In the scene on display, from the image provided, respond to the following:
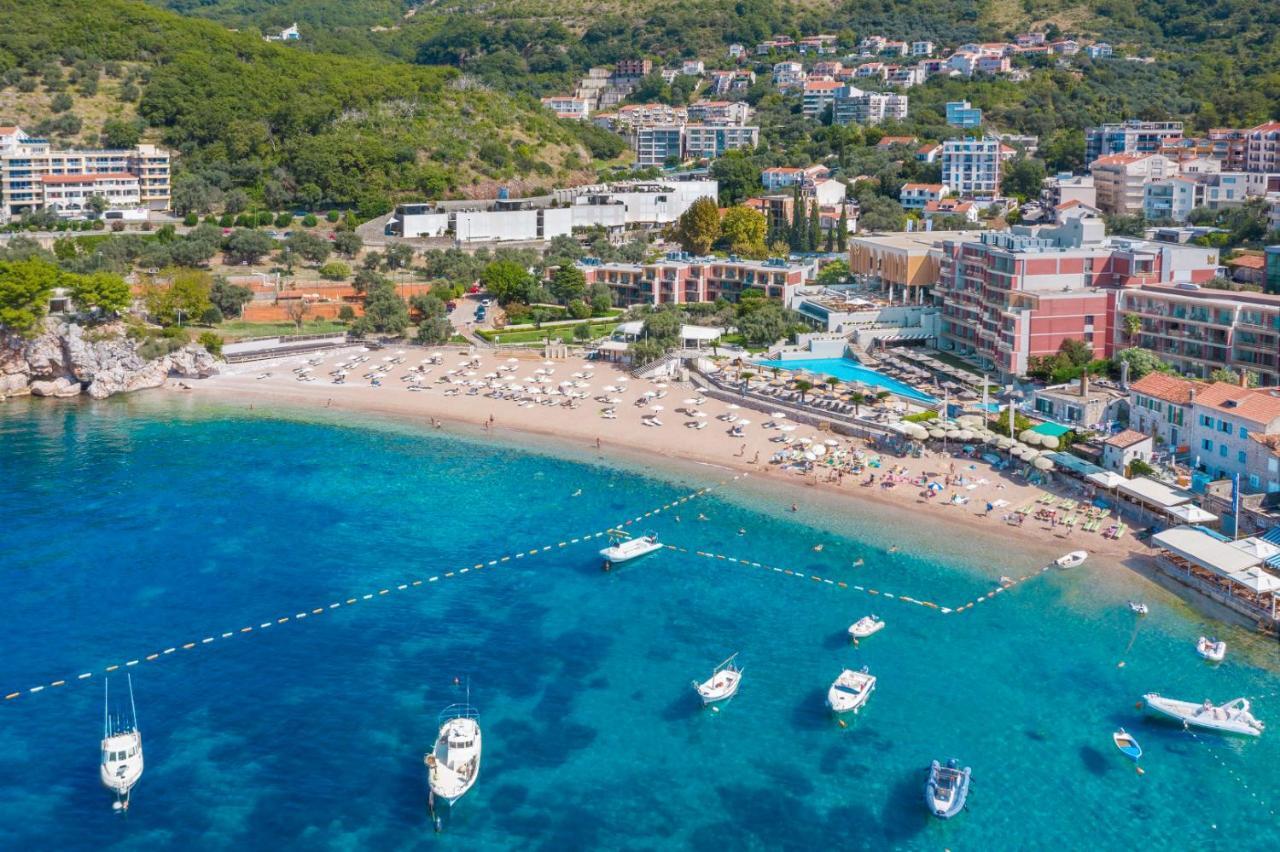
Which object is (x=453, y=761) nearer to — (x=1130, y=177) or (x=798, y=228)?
(x=798, y=228)

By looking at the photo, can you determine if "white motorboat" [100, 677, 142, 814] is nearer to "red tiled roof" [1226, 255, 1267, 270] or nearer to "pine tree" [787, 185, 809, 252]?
"red tiled roof" [1226, 255, 1267, 270]

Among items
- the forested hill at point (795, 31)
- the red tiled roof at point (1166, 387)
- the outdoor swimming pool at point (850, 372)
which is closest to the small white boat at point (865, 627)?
the red tiled roof at point (1166, 387)

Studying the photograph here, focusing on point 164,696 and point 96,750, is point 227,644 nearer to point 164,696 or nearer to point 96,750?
point 164,696

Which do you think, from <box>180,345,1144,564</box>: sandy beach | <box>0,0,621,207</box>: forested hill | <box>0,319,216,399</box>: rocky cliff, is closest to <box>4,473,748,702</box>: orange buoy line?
<box>180,345,1144,564</box>: sandy beach

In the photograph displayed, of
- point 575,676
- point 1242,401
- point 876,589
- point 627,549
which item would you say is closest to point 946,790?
point 575,676

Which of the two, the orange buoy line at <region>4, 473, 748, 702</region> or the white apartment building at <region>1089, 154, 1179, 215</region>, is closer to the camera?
the orange buoy line at <region>4, 473, 748, 702</region>

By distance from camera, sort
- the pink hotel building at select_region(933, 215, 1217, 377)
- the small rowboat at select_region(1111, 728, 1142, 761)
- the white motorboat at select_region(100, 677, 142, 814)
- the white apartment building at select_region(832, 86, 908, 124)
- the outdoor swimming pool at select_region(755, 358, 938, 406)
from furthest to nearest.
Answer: the white apartment building at select_region(832, 86, 908, 124)
the outdoor swimming pool at select_region(755, 358, 938, 406)
the pink hotel building at select_region(933, 215, 1217, 377)
the small rowboat at select_region(1111, 728, 1142, 761)
the white motorboat at select_region(100, 677, 142, 814)
